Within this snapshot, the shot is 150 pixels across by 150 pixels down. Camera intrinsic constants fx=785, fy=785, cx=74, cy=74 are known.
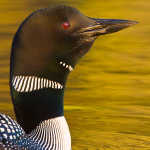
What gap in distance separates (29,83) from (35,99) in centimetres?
12

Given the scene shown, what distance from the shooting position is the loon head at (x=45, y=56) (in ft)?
14.2

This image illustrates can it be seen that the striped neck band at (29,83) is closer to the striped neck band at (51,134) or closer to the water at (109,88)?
the striped neck band at (51,134)

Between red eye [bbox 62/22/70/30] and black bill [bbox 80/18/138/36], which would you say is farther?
black bill [bbox 80/18/138/36]

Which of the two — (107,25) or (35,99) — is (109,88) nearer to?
(107,25)

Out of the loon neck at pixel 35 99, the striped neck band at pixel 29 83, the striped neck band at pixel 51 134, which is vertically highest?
the striped neck band at pixel 29 83

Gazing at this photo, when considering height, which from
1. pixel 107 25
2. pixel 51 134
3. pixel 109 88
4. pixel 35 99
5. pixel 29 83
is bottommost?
pixel 109 88

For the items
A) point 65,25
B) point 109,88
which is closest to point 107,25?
point 65,25

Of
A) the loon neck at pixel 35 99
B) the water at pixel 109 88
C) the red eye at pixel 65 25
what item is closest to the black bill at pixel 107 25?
the red eye at pixel 65 25

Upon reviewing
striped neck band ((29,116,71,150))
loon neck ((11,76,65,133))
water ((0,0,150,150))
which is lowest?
water ((0,0,150,150))

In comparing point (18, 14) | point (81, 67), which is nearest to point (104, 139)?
point (81, 67)

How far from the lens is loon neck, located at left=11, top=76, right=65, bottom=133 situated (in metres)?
4.41

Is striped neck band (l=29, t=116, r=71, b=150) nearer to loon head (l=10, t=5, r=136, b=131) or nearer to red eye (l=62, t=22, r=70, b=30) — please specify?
loon head (l=10, t=5, r=136, b=131)

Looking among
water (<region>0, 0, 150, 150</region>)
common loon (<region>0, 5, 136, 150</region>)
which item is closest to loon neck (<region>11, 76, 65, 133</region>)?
common loon (<region>0, 5, 136, 150</region>)

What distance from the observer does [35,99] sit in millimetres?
4473
